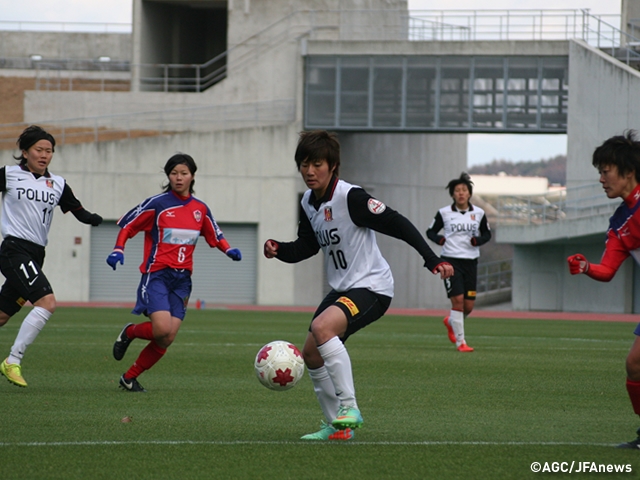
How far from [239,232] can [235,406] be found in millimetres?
27296

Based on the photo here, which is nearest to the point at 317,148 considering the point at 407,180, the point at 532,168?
the point at 407,180

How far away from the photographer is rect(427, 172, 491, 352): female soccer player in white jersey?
1357cm

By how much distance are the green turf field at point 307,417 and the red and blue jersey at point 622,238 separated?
107cm

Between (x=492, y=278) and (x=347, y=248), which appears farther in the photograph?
(x=492, y=278)

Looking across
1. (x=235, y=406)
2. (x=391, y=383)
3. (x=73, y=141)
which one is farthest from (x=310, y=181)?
(x=73, y=141)

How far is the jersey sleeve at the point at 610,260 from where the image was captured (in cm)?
572

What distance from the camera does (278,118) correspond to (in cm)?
3584

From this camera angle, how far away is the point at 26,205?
8828mm

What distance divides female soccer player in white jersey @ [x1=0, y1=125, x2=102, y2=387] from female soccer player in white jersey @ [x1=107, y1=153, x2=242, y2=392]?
586mm

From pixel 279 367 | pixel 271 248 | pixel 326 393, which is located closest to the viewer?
pixel 326 393

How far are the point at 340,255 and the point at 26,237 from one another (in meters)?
3.84

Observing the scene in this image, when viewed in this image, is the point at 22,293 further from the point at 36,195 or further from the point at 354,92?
the point at 354,92

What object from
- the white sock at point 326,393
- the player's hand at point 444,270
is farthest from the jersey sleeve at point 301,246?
the player's hand at point 444,270

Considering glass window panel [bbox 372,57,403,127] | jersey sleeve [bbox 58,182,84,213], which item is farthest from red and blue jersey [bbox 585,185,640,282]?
glass window panel [bbox 372,57,403,127]
